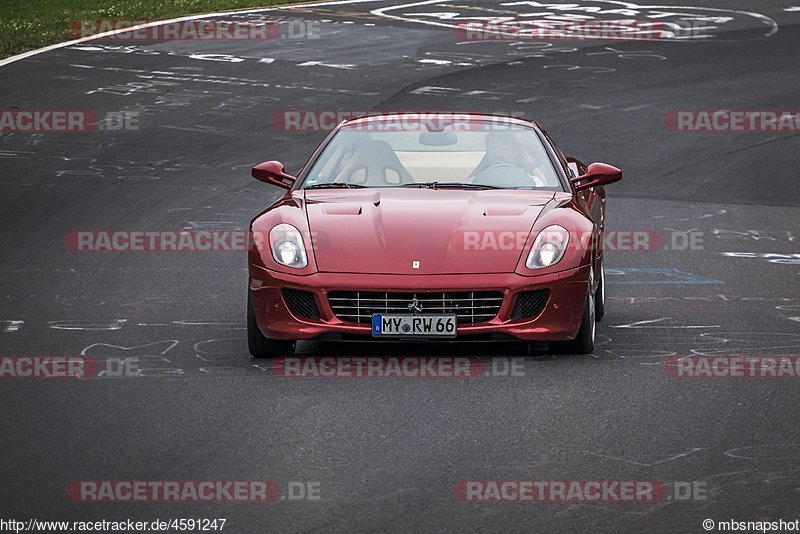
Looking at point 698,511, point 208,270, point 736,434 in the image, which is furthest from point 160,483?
point 208,270

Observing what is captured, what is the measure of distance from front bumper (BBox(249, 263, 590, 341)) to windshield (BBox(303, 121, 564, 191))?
1340mm

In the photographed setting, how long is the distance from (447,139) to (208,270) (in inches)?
102

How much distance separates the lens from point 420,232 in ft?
29.2

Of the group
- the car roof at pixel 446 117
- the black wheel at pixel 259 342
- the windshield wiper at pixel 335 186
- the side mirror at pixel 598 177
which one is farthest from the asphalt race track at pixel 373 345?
the car roof at pixel 446 117

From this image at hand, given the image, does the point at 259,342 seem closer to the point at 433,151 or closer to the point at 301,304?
the point at 301,304

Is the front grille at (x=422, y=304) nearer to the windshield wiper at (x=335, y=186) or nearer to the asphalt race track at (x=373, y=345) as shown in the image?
the asphalt race track at (x=373, y=345)

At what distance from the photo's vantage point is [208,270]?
1199 centimetres

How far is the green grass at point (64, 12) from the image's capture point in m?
25.6

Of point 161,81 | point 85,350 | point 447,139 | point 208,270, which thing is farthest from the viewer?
point 161,81

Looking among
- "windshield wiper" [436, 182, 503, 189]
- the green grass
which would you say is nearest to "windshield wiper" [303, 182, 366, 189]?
"windshield wiper" [436, 182, 503, 189]

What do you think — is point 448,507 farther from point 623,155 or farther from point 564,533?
point 623,155

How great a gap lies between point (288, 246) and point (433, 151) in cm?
194

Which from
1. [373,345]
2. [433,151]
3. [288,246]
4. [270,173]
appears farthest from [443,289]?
[433,151]

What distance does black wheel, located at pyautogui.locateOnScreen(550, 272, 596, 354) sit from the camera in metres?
8.87
